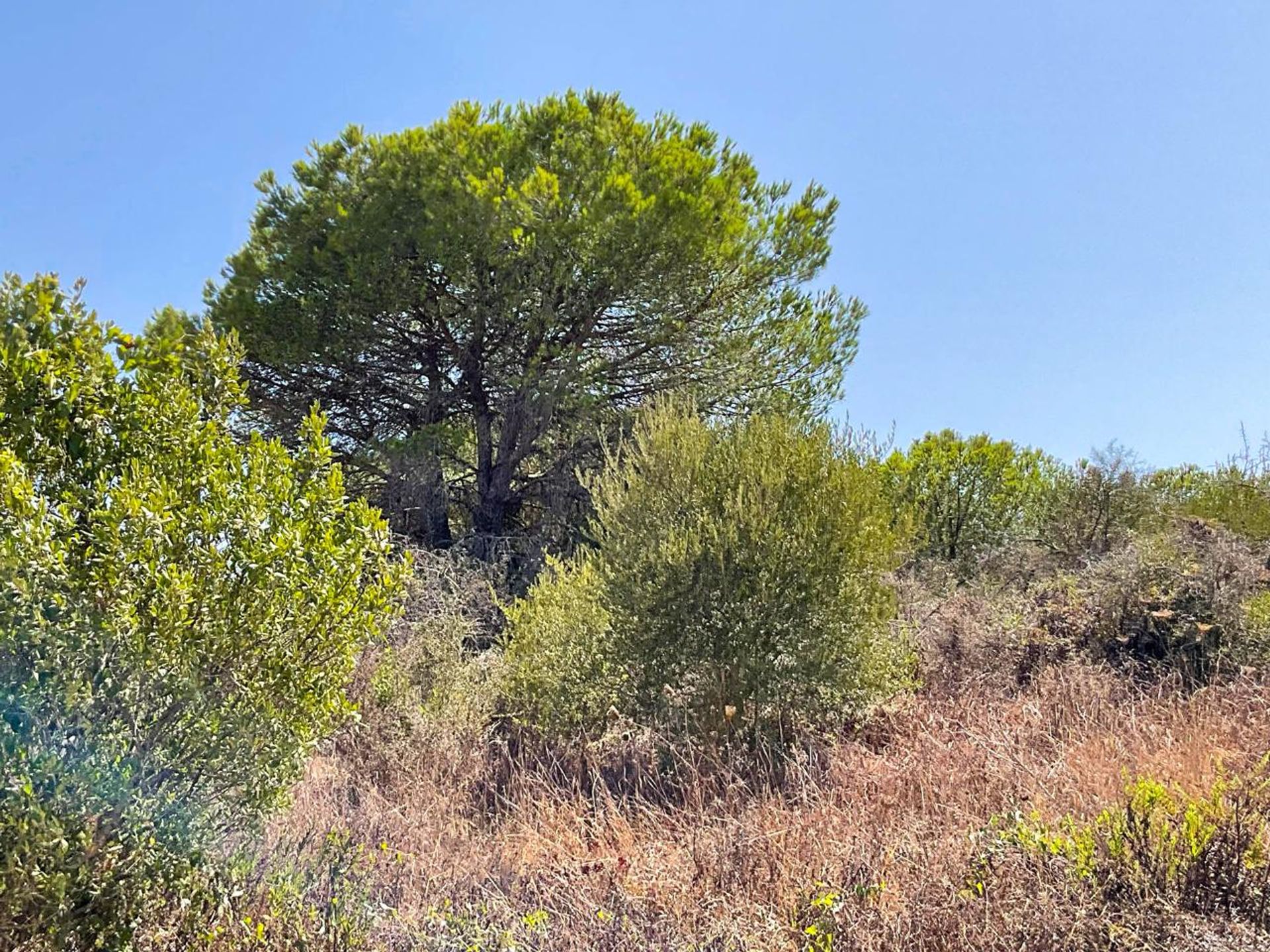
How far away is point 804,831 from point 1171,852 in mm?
1487

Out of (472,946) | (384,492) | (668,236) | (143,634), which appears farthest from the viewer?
(384,492)

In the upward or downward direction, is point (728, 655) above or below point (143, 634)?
below

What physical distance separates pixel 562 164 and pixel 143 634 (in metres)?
10.7

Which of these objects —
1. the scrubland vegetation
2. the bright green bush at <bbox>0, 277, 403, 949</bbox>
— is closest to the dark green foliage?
the scrubland vegetation

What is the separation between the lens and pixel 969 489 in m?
15.8

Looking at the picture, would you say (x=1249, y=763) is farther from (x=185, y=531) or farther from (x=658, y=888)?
(x=185, y=531)

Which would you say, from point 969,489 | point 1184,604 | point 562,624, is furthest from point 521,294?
point 969,489

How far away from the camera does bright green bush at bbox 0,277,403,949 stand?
211cm

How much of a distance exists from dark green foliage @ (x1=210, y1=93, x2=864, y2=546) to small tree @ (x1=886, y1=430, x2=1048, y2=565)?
4.58 m

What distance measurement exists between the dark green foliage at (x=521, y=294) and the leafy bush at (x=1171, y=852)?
8765 millimetres

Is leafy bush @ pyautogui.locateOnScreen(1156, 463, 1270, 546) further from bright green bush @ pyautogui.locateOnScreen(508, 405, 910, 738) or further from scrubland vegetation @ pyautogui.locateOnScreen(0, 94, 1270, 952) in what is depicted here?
bright green bush @ pyautogui.locateOnScreen(508, 405, 910, 738)

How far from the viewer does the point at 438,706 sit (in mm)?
6398

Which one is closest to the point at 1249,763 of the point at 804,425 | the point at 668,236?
the point at 804,425

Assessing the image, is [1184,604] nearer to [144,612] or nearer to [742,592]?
[742,592]
